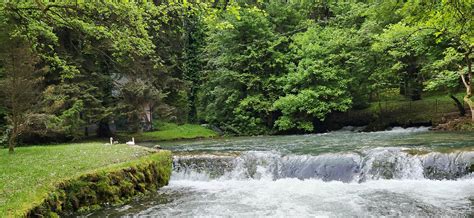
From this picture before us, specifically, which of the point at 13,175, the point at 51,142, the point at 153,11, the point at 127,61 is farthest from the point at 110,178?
the point at 127,61

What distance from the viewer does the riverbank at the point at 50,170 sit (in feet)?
22.6

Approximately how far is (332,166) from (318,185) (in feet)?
4.86

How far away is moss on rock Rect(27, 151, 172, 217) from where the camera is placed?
7879 millimetres

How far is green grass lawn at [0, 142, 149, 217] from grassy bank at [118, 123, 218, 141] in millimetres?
14628

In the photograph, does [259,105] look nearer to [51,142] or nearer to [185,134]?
[185,134]

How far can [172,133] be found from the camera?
29500 millimetres

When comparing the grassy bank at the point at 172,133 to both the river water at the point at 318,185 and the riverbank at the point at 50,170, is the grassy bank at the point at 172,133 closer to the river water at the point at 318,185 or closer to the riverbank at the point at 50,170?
the river water at the point at 318,185

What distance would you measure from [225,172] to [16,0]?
28.6ft

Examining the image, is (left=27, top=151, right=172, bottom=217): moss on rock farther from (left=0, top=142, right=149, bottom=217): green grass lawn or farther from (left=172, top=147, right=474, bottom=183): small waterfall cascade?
(left=172, top=147, right=474, bottom=183): small waterfall cascade

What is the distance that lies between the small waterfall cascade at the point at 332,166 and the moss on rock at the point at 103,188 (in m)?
2.28

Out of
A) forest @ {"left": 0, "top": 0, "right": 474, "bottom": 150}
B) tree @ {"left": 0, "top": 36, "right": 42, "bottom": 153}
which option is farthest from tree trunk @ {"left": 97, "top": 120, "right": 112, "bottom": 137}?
tree @ {"left": 0, "top": 36, "right": 42, "bottom": 153}

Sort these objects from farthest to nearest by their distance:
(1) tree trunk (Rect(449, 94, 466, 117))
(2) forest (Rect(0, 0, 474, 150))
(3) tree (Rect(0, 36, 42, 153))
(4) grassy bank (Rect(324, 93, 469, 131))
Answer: (4) grassy bank (Rect(324, 93, 469, 131)) < (1) tree trunk (Rect(449, 94, 466, 117)) < (2) forest (Rect(0, 0, 474, 150)) < (3) tree (Rect(0, 36, 42, 153))

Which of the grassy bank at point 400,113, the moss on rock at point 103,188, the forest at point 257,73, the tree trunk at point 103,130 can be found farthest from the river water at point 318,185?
the tree trunk at point 103,130

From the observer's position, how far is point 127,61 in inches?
1067
